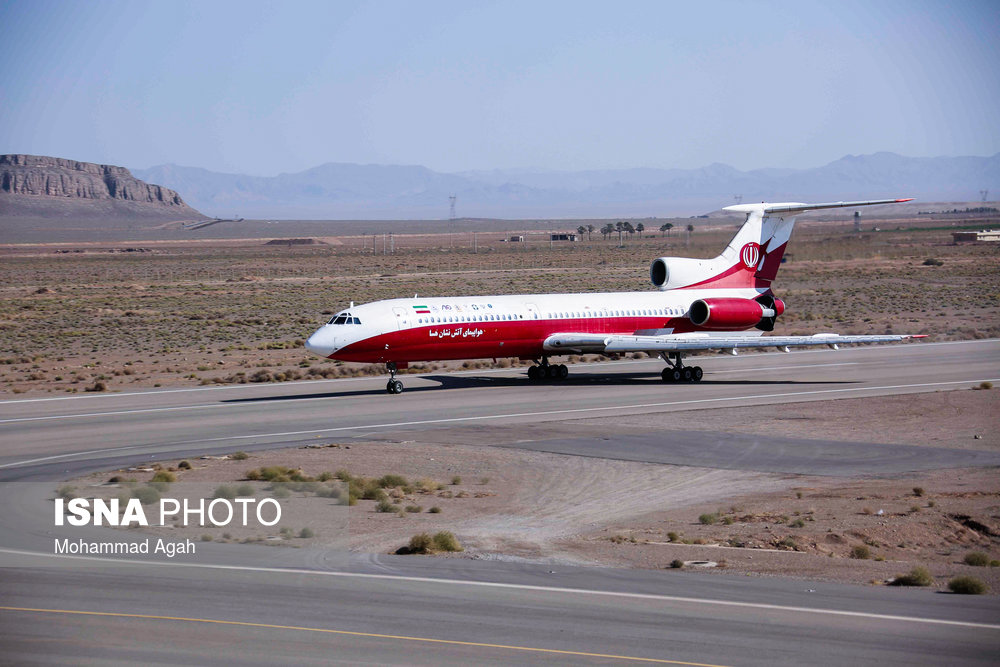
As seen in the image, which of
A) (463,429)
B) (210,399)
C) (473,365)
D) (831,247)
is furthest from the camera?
(831,247)

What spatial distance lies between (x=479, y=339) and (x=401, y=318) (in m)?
2.99

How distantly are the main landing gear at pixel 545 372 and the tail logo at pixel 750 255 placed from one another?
8972 mm

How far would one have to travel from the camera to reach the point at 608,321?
3997 cm

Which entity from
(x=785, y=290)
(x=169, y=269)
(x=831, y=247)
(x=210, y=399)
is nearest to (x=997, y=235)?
(x=831, y=247)

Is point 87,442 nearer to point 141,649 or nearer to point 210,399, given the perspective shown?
point 210,399

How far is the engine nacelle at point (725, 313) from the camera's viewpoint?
40.9 m

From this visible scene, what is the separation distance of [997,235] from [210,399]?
4455 inches

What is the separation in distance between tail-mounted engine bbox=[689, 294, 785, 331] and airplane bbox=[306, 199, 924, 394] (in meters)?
0.04

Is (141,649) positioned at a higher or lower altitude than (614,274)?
lower

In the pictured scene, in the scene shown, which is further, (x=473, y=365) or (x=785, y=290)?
(x=785, y=290)

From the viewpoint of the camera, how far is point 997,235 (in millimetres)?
125375

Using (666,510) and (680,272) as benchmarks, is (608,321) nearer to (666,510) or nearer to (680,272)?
(680,272)

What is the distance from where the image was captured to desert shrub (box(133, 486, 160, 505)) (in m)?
20.2

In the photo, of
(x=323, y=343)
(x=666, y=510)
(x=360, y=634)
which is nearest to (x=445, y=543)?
(x=360, y=634)
